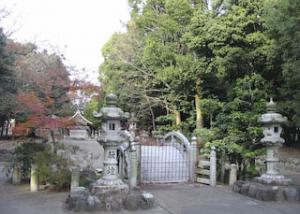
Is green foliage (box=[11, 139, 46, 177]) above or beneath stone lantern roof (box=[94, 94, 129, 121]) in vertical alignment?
beneath

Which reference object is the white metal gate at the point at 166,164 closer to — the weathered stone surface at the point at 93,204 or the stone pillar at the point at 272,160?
the stone pillar at the point at 272,160

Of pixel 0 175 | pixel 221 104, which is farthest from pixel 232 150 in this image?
pixel 0 175

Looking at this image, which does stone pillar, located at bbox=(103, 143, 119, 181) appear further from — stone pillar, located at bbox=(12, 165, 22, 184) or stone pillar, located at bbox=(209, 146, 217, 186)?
stone pillar, located at bbox=(12, 165, 22, 184)

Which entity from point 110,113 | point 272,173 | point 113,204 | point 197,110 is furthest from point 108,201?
point 197,110

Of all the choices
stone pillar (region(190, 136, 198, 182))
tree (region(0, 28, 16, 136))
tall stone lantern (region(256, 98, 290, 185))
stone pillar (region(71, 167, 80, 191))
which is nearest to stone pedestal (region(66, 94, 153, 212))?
stone pillar (region(71, 167, 80, 191))

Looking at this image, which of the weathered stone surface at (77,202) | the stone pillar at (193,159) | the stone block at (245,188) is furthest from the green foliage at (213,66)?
the weathered stone surface at (77,202)

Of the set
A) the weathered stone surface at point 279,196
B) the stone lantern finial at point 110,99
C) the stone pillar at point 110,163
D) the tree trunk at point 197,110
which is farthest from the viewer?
the tree trunk at point 197,110

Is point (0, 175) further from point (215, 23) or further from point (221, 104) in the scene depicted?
point (215, 23)


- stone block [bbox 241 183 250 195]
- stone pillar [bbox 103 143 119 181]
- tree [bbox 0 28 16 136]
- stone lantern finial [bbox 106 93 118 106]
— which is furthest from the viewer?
tree [bbox 0 28 16 136]


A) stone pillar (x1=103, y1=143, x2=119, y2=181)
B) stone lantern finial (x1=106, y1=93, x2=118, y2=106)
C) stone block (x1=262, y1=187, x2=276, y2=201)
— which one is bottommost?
stone block (x1=262, y1=187, x2=276, y2=201)

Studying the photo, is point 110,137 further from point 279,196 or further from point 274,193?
point 279,196

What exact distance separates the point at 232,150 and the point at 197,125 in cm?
933

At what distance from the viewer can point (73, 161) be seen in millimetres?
11383

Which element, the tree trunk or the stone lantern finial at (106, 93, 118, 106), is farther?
the tree trunk
